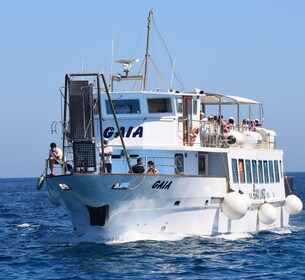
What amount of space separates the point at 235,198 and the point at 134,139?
399 centimetres

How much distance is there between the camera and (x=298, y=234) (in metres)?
36.8

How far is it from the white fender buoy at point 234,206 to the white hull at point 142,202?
1.53 ft

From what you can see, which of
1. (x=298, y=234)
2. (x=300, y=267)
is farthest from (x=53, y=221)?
(x=300, y=267)

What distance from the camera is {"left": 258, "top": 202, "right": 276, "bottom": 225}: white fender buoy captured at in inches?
1403

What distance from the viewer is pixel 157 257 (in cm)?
2761

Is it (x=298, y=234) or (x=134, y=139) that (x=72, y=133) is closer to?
(x=134, y=139)

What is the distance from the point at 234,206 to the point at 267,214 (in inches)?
152

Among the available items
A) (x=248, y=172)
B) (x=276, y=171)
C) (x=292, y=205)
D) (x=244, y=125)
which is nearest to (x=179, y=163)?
(x=248, y=172)

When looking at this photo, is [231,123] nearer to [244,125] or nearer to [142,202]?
[244,125]

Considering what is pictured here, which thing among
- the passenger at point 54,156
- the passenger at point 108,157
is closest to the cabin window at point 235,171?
the passenger at point 108,157

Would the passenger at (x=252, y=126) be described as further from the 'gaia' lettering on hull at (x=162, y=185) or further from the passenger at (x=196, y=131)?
the 'gaia' lettering on hull at (x=162, y=185)

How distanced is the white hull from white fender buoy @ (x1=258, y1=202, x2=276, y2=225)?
134 inches

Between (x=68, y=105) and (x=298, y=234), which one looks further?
(x=298, y=234)

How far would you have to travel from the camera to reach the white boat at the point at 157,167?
28.9 meters
